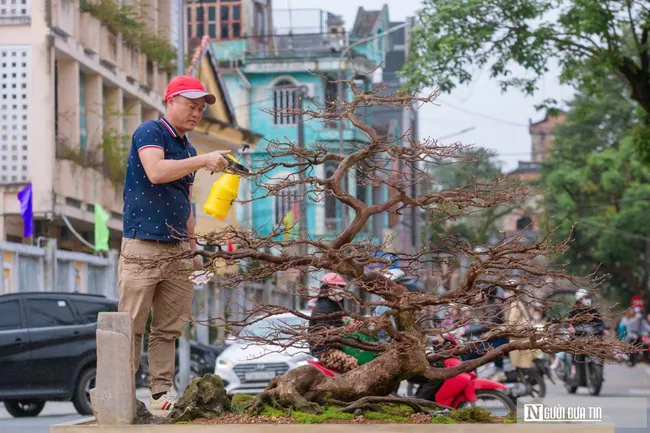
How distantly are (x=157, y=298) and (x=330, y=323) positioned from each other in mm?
965

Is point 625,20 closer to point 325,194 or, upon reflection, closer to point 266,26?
point 325,194

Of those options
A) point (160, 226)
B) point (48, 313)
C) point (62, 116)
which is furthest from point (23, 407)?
point (160, 226)

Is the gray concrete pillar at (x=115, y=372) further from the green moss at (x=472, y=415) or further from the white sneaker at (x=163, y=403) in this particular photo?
the green moss at (x=472, y=415)

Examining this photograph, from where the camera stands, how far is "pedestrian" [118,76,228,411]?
767 centimetres

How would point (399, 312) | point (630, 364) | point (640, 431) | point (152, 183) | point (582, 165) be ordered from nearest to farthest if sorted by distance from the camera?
1. point (399, 312)
2. point (152, 183)
3. point (640, 431)
4. point (630, 364)
5. point (582, 165)

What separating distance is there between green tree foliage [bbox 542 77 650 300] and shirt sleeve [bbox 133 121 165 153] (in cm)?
5365

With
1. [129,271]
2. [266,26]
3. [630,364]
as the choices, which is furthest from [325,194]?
[266,26]

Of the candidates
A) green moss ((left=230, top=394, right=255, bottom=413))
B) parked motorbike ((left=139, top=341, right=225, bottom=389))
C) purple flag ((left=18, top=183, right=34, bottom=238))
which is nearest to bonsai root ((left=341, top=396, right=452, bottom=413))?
green moss ((left=230, top=394, right=255, bottom=413))

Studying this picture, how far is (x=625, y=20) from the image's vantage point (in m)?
24.8

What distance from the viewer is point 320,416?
7.14 metres

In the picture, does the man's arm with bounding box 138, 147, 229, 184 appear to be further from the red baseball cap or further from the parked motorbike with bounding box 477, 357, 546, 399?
the parked motorbike with bounding box 477, 357, 546, 399

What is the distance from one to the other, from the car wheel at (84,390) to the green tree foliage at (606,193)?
42805 mm

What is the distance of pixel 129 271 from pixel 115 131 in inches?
969

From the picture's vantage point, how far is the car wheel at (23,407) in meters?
20.1
